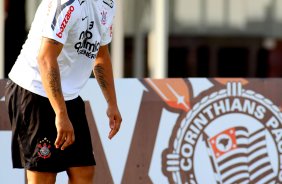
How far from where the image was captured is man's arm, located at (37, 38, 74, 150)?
326cm

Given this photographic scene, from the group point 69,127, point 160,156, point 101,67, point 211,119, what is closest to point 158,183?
point 160,156

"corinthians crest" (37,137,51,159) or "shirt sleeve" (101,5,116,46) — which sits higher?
"shirt sleeve" (101,5,116,46)

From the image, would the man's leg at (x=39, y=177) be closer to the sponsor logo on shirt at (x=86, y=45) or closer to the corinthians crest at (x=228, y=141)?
the sponsor logo on shirt at (x=86, y=45)

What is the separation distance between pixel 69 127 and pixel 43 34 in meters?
0.41

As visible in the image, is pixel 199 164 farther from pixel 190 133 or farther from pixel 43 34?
pixel 43 34

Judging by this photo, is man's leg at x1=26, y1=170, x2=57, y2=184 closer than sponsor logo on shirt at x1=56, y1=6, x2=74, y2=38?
No

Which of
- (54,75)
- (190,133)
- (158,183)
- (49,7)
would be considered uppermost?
(49,7)

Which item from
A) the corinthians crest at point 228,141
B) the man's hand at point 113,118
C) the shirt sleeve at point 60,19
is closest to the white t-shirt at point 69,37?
the shirt sleeve at point 60,19

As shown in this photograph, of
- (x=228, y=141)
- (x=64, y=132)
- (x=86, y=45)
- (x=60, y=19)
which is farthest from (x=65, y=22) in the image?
(x=228, y=141)

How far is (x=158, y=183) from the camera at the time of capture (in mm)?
4598

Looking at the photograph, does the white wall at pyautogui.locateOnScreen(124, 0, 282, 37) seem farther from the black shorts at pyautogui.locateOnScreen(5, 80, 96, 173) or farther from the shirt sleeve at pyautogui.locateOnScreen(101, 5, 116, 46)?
the black shorts at pyautogui.locateOnScreen(5, 80, 96, 173)

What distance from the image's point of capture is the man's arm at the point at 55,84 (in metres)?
3.26

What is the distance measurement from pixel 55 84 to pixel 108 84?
57 cm

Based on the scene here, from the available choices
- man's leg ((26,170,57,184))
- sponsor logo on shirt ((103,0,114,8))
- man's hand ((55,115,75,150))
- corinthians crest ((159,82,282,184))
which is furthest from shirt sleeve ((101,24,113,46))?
corinthians crest ((159,82,282,184))
